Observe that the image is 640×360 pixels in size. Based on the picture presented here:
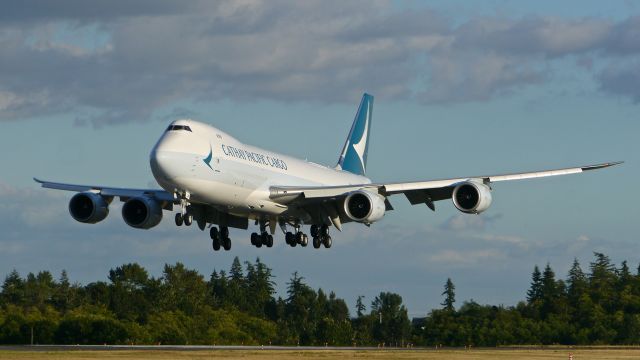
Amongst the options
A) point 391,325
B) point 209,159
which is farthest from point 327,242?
point 391,325

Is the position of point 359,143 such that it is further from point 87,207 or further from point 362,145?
point 87,207

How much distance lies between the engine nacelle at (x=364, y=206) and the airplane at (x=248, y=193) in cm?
5

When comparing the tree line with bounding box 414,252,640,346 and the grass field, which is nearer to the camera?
the grass field

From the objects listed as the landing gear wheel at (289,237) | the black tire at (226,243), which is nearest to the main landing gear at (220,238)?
the black tire at (226,243)

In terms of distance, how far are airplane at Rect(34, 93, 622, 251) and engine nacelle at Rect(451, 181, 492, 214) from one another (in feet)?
0.17

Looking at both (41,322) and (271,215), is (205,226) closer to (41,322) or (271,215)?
(271,215)

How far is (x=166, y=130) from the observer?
6275 centimetres

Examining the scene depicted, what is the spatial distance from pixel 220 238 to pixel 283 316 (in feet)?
216

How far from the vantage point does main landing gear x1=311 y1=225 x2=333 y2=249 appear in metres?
73.1

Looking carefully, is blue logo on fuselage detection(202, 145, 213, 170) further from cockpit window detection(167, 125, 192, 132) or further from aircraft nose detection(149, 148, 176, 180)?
aircraft nose detection(149, 148, 176, 180)

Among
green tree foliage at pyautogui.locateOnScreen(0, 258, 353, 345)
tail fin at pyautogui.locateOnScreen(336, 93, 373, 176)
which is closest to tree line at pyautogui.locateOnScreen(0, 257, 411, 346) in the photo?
green tree foliage at pyautogui.locateOnScreen(0, 258, 353, 345)

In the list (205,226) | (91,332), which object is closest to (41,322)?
(91,332)

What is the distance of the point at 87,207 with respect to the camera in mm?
71688

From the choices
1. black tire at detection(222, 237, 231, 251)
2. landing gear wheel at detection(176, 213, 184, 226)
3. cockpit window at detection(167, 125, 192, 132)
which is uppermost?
cockpit window at detection(167, 125, 192, 132)
